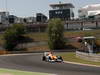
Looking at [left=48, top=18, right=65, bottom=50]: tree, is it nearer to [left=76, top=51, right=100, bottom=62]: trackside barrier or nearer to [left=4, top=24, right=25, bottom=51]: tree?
[left=4, top=24, right=25, bottom=51]: tree

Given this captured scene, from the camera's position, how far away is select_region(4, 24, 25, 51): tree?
77.4 meters

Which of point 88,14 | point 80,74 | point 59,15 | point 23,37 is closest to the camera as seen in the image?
point 80,74

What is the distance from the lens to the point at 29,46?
7994cm

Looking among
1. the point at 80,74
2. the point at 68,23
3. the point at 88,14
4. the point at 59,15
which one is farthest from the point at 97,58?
the point at 88,14

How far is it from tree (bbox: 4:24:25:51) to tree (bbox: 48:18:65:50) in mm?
9831

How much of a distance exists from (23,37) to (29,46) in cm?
878

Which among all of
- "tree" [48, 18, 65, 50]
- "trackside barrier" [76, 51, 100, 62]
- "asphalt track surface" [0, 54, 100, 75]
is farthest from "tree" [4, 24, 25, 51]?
"asphalt track surface" [0, 54, 100, 75]

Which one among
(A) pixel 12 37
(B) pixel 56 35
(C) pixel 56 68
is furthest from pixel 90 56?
(A) pixel 12 37

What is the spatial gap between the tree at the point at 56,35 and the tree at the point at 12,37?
9.83m

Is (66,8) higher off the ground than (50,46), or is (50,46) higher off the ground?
(66,8)

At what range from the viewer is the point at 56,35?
249 ft

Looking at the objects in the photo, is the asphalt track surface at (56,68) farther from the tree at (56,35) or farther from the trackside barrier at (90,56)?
the tree at (56,35)

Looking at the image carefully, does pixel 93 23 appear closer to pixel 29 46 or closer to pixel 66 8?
pixel 29 46

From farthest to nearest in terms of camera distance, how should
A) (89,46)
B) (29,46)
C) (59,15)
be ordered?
(59,15)
(29,46)
(89,46)
